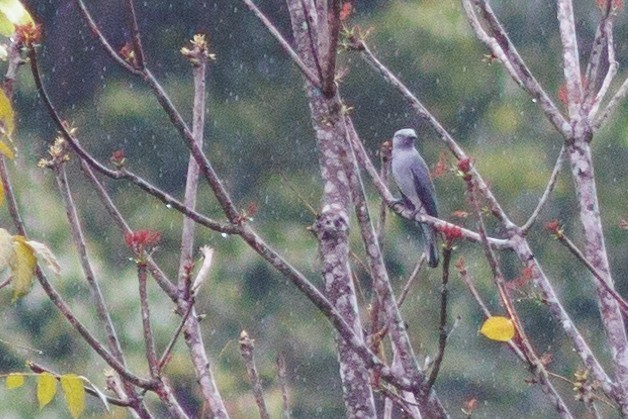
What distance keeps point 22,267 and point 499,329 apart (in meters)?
0.50

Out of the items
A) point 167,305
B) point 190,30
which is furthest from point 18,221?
point 190,30

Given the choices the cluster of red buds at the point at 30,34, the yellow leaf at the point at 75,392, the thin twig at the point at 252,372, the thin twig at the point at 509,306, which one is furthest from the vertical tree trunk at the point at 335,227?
the yellow leaf at the point at 75,392

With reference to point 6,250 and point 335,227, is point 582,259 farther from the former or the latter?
point 6,250

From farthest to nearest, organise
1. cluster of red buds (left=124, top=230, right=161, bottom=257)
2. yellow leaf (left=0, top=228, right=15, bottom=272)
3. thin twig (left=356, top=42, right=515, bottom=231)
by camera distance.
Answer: thin twig (left=356, top=42, right=515, bottom=231)
cluster of red buds (left=124, top=230, right=161, bottom=257)
yellow leaf (left=0, top=228, right=15, bottom=272)

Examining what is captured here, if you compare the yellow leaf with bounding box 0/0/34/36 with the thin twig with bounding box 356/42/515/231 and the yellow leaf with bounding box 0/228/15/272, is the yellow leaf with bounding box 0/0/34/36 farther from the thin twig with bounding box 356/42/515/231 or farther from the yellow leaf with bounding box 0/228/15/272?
the thin twig with bounding box 356/42/515/231

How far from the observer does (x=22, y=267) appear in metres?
1.05

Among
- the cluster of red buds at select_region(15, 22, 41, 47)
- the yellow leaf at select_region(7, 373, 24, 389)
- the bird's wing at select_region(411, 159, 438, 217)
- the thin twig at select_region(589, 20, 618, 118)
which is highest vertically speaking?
the cluster of red buds at select_region(15, 22, 41, 47)

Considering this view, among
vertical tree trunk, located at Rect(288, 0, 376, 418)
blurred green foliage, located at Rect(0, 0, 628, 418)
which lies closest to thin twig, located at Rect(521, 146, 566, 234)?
vertical tree trunk, located at Rect(288, 0, 376, 418)

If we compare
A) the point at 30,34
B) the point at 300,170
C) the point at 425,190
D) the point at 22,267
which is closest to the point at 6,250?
the point at 22,267

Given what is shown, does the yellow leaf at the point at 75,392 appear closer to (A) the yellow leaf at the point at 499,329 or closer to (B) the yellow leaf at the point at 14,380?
(B) the yellow leaf at the point at 14,380

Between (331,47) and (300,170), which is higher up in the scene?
(331,47)

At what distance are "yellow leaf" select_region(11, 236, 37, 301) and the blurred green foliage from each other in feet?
15.9

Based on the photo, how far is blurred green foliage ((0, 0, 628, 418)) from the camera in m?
6.25

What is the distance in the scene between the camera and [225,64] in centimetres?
711
